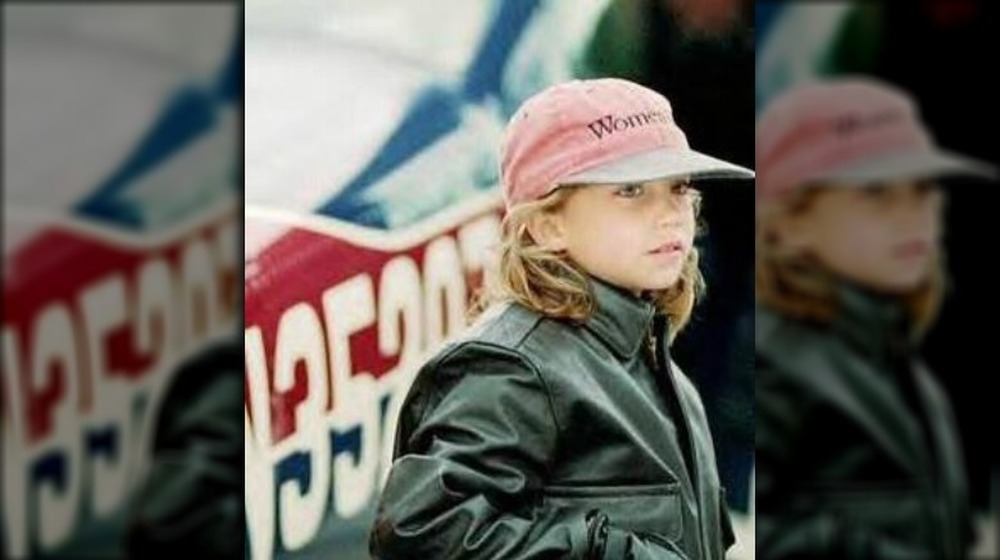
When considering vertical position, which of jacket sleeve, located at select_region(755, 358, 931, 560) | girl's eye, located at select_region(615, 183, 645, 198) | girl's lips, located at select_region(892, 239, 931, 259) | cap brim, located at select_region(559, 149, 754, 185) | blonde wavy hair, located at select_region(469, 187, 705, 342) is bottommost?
jacket sleeve, located at select_region(755, 358, 931, 560)

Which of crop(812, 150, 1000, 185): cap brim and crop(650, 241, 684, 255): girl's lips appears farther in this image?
crop(812, 150, 1000, 185): cap brim

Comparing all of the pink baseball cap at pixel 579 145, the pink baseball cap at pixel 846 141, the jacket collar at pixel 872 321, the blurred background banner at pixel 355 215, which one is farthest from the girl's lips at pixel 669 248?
the jacket collar at pixel 872 321

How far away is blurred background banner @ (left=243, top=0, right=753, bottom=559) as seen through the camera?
271 cm

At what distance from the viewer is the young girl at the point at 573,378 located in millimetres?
2699

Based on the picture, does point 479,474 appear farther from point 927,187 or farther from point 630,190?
point 927,187

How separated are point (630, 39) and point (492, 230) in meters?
0.34

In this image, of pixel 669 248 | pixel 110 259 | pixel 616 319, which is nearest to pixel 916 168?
pixel 669 248

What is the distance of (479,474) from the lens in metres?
2.68

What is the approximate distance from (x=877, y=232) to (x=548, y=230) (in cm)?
88

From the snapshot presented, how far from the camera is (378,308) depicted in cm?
276

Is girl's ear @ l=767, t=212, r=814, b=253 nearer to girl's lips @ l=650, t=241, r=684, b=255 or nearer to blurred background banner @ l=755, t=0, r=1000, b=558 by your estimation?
blurred background banner @ l=755, t=0, r=1000, b=558

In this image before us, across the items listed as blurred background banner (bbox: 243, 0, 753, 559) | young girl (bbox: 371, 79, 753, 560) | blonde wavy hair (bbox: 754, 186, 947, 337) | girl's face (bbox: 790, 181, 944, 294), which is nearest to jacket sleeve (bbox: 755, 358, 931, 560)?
blonde wavy hair (bbox: 754, 186, 947, 337)

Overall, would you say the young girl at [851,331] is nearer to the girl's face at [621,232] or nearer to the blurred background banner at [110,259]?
the girl's face at [621,232]

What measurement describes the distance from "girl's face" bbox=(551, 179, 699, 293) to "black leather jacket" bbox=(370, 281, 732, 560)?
0.10 ft
